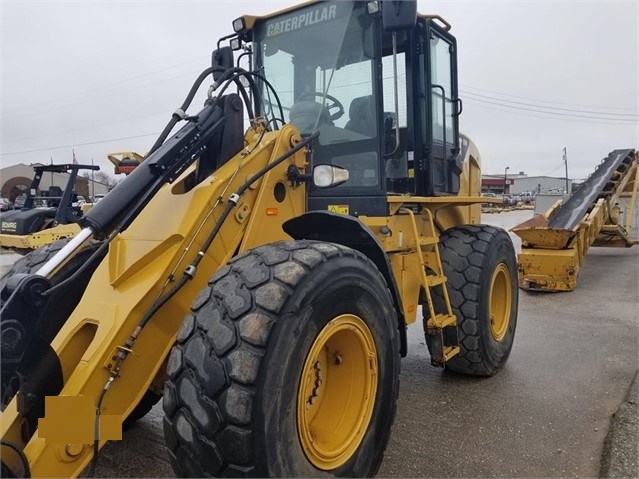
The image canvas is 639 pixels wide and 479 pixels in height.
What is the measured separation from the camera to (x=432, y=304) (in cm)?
381

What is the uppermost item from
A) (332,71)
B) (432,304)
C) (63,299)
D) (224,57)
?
(224,57)

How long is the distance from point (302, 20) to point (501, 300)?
3214 mm

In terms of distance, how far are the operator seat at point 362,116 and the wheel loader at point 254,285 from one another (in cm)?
1

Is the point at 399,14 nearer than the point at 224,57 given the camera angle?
Yes

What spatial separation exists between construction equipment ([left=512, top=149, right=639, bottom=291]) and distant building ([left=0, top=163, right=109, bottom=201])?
56.1ft

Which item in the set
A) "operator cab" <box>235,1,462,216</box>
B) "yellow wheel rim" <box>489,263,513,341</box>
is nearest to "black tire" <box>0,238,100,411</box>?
"operator cab" <box>235,1,462,216</box>

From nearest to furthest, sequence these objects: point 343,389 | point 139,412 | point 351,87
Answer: point 343,389, point 139,412, point 351,87

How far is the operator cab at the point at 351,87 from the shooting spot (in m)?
3.36

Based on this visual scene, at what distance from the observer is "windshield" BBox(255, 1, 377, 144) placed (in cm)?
337

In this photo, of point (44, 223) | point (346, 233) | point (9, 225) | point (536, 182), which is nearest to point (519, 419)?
point (346, 233)

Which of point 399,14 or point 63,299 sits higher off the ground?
point 399,14

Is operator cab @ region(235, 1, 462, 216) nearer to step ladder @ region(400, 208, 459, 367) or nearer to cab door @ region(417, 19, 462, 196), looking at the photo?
cab door @ region(417, 19, 462, 196)

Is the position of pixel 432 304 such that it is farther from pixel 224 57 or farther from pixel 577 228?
pixel 577 228

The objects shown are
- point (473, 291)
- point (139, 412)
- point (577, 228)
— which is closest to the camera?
point (139, 412)
